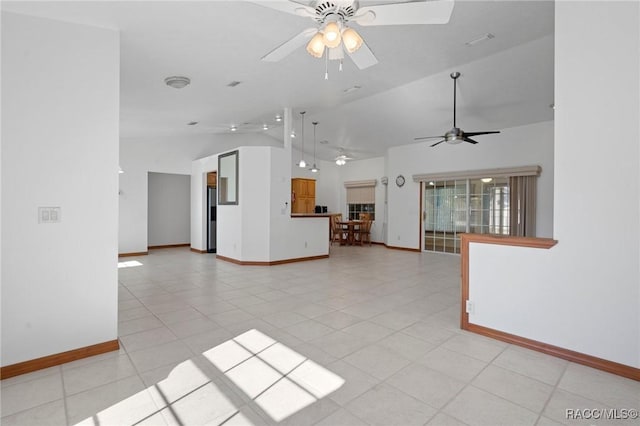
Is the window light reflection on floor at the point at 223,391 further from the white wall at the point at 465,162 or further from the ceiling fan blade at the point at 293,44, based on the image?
the white wall at the point at 465,162

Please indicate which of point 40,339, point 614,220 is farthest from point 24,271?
point 614,220

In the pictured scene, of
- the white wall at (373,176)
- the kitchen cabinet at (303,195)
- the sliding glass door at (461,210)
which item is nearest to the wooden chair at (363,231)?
the white wall at (373,176)

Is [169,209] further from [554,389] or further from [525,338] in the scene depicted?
[554,389]

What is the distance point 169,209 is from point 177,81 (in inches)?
224

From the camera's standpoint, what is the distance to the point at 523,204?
674 centimetres

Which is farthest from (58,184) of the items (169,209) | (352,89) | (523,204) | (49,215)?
(523,204)

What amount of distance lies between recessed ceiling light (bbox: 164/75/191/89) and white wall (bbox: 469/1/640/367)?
4.05 meters

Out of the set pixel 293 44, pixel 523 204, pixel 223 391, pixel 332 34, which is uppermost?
pixel 293 44

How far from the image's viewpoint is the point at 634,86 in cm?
217

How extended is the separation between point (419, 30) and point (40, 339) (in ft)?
14.2

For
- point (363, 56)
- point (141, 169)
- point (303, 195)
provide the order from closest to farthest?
point (363, 56) → point (141, 169) → point (303, 195)

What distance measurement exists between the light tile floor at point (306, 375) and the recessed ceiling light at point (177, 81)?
2.86 m

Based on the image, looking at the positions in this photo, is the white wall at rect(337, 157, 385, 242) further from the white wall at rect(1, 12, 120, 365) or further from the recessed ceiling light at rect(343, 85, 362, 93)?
the white wall at rect(1, 12, 120, 365)

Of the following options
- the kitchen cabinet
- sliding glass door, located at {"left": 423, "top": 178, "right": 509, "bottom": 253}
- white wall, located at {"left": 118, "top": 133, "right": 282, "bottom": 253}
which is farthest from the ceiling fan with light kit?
the kitchen cabinet
